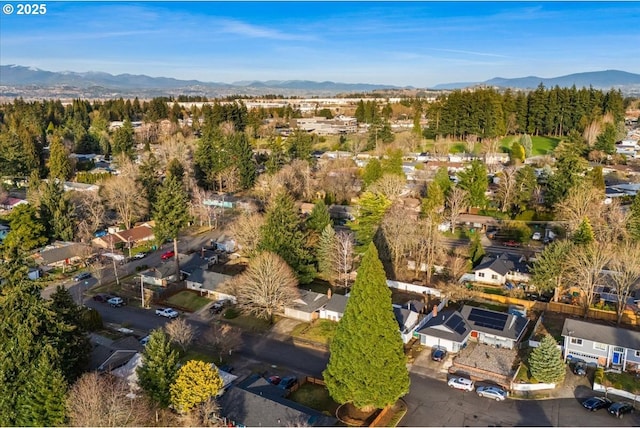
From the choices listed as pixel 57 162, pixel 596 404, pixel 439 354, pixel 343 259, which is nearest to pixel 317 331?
pixel 439 354

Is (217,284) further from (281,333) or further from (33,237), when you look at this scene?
(33,237)

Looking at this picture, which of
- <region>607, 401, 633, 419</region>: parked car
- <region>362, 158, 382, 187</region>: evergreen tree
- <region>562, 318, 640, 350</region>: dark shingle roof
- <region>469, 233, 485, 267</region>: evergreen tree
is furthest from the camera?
<region>362, 158, 382, 187</region>: evergreen tree

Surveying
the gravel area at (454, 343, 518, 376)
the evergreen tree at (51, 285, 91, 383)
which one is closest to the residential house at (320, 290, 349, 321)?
the gravel area at (454, 343, 518, 376)

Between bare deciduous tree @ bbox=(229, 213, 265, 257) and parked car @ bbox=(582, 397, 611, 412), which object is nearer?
parked car @ bbox=(582, 397, 611, 412)

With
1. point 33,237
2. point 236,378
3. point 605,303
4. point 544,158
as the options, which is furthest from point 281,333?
point 544,158

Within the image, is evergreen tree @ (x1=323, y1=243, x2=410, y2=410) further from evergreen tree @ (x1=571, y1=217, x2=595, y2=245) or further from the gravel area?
evergreen tree @ (x1=571, y1=217, x2=595, y2=245)

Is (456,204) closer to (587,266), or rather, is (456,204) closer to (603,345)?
(587,266)
